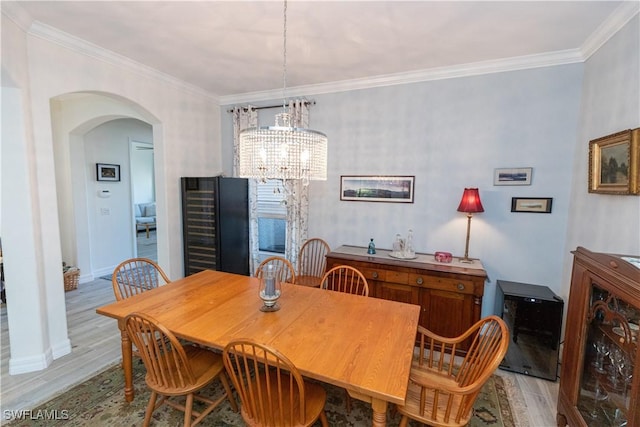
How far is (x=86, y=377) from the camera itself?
2.41m

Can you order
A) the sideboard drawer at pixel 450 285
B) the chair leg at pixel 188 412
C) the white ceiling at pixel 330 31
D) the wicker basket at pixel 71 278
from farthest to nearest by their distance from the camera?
the wicker basket at pixel 71 278, the sideboard drawer at pixel 450 285, the white ceiling at pixel 330 31, the chair leg at pixel 188 412

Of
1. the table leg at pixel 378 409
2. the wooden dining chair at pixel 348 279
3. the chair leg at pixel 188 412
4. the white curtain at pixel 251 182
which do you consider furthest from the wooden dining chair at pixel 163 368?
the white curtain at pixel 251 182

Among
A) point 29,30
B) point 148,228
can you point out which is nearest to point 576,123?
point 29,30

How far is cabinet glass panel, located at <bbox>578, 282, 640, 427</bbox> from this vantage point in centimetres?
137

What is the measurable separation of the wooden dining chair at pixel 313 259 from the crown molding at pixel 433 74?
1.88 metres

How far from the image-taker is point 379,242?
3.55 meters

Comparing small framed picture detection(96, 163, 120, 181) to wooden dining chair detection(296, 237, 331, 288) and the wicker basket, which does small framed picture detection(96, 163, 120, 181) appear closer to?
the wicker basket

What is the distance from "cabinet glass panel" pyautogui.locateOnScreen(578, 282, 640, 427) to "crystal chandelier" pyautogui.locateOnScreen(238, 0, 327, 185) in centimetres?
175

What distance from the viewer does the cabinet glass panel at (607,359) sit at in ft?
4.49

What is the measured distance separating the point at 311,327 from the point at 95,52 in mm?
3152

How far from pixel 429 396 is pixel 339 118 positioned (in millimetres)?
2984

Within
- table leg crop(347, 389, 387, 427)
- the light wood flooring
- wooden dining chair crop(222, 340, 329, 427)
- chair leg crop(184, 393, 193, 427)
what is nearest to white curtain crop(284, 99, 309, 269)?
the light wood flooring

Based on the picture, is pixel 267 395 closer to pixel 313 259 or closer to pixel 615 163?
pixel 313 259

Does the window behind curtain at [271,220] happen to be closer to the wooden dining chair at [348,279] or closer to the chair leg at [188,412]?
the wooden dining chair at [348,279]
